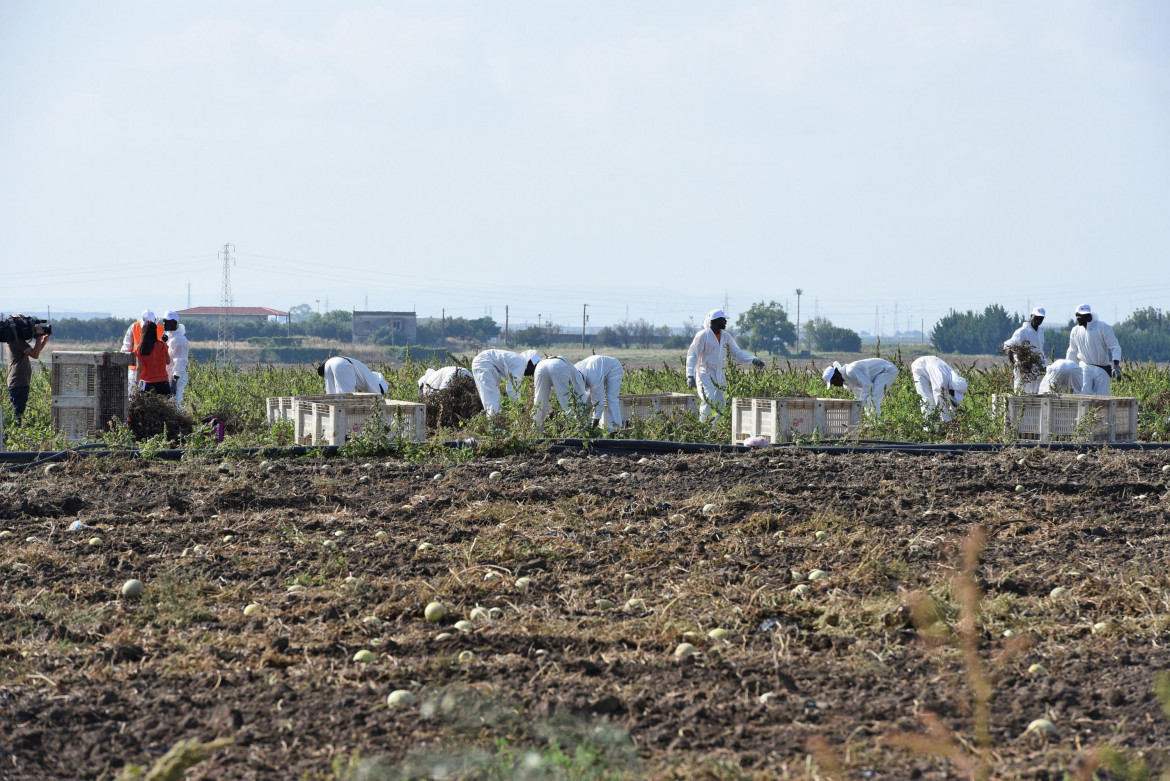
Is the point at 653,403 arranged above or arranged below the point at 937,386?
below

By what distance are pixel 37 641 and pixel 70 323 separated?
63.0m

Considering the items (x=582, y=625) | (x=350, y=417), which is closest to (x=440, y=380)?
(x=350, y=417)

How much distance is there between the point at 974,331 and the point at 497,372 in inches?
2275

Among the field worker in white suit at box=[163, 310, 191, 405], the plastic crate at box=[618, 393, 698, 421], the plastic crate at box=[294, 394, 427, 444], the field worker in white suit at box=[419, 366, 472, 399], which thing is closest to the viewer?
the plastic crate at box=[294, 394, 427, 444]

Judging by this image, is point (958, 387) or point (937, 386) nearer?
point (958, 387)

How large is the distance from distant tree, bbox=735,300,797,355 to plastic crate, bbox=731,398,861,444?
58827mm

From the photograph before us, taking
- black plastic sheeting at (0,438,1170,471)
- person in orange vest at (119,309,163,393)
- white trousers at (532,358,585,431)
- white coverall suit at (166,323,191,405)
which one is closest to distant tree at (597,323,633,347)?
white coverall suit at (166,323,191,405)

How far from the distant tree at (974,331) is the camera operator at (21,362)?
56.9m

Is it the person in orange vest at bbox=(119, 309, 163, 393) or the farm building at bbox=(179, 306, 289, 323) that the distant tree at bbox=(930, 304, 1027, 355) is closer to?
the farm building at bbox=(179, 306, 289, 323)

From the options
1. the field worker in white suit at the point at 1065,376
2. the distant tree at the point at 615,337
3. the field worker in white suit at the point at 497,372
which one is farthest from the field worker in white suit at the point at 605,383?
the distant tree at the point at 615,337

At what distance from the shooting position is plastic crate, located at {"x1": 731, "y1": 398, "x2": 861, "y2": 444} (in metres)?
9.40

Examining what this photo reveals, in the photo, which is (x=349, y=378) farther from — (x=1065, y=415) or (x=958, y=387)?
(x=1065, y=415)

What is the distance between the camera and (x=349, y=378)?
1069cm

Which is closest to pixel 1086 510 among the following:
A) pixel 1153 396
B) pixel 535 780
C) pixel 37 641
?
pixel 535 780
